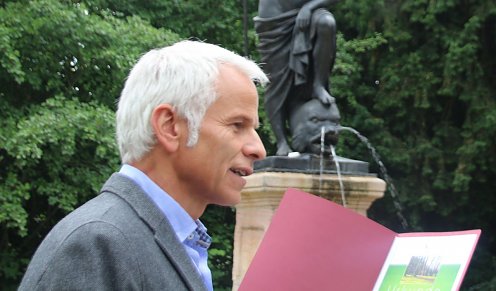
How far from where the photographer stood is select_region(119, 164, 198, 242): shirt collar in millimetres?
1630

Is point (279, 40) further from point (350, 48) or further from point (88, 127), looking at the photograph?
point (350, 48)

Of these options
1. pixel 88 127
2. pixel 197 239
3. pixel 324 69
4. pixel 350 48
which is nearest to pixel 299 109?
pixel 324 69

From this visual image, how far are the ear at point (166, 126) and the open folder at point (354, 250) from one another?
2.01 feet

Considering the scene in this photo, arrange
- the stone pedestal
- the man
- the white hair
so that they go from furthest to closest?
1. the stone pedestal
2. the white hair
3. the man

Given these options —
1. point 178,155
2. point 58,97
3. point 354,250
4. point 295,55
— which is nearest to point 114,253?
point 178,155

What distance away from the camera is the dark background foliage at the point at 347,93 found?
11.6 meters

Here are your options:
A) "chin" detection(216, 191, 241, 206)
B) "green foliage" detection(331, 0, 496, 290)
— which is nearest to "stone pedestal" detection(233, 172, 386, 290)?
"chin" detection(216, 191, 241, 206)

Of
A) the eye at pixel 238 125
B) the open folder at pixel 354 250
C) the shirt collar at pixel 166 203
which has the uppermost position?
the open folder at pixel 354 250

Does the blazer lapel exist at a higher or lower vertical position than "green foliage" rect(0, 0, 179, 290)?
lower

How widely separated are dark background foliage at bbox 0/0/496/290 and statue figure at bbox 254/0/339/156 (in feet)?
16.4

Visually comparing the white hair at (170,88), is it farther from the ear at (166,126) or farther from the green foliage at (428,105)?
the green foliage at (428,105)

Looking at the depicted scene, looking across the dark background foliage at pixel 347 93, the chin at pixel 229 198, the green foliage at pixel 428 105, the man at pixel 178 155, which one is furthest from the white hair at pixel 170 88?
the green foliage at pixel 428 105

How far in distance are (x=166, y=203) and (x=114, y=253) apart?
0.72 ft

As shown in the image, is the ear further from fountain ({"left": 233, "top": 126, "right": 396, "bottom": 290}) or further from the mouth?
fountain ({"left": 233, "top": 126, "right": 396, "bottom": 290})
